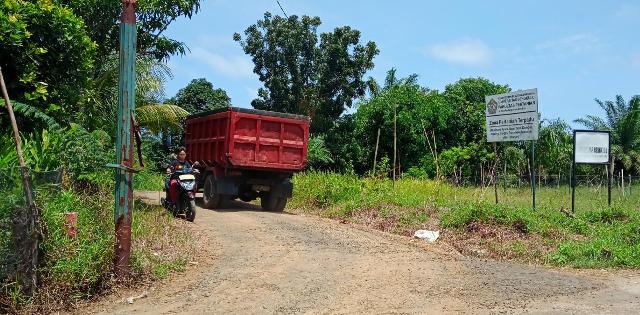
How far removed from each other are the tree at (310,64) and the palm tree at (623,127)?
1431 centimetres

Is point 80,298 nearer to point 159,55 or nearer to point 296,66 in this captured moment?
point 159,55

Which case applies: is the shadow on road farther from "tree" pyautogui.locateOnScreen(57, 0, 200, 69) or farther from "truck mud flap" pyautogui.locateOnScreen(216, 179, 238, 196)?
"tree" pyautogui.locateOnScreen(57, 0, 200, 69)

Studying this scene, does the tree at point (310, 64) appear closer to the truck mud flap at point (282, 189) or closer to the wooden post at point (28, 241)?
the truck mud flap at point (282, 189)

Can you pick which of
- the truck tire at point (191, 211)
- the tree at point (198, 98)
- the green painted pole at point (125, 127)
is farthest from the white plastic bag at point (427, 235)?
the tree at point (198, 98)

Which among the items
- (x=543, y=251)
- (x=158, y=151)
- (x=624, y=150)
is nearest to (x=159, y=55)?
(x=543, y=251)

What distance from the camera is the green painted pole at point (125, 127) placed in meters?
6.51

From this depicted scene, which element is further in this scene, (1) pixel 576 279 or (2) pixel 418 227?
(2) pixel 418 227

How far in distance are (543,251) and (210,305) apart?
5976 mm

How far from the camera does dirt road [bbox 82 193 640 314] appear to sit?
19.9 ft

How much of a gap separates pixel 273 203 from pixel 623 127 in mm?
25513

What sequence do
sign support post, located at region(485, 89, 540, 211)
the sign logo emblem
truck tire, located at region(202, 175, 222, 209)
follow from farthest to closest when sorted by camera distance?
1. truck tire, located at region(202, 175, 222, 209)
2. the sign logo emblem
3. sign support post, located at region(485, 89, 540, 211)

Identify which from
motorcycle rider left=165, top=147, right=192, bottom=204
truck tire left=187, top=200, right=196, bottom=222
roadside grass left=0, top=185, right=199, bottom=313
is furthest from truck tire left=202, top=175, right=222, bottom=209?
roadside grass left=0, top=185, right=199, bottom=313

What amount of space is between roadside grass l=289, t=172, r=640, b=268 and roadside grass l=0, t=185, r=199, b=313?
523 centimetres

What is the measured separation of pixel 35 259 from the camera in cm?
570
